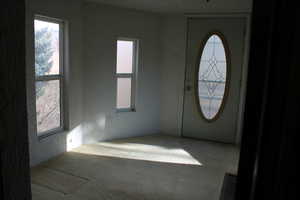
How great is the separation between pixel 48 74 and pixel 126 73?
153 centimetres

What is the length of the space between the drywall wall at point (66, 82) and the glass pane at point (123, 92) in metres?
0.81

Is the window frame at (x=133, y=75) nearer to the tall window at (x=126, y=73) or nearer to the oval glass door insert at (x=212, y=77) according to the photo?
the tall window at (x=126, y=73)

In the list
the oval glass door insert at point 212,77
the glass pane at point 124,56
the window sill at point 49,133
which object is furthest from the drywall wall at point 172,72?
the window sill at point 49,133

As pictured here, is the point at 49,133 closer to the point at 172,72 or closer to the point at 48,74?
the point at 48,74

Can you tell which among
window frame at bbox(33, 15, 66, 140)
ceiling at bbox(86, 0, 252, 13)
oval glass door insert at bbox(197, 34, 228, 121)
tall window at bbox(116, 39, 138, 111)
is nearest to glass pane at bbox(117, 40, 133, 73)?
tall window at bbox(116, 39, 138, 111)

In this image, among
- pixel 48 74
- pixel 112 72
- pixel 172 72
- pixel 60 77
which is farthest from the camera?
pixel 172 72

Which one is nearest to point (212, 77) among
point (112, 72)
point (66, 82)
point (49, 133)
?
point (112, 72)

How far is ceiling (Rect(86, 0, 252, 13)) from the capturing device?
368 centimetres

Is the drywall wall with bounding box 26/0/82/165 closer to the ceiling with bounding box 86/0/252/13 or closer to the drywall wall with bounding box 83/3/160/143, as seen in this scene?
the drywall wall with bounding box 83/3/160/143

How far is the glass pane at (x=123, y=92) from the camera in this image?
4.75m

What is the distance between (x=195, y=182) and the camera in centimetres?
323

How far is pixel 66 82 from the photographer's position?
154 inches

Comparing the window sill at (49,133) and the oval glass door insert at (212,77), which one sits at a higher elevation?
the oval glass door insert at (212,77)

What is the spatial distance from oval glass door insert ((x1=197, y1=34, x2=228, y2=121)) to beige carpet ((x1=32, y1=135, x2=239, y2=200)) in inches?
28.2
